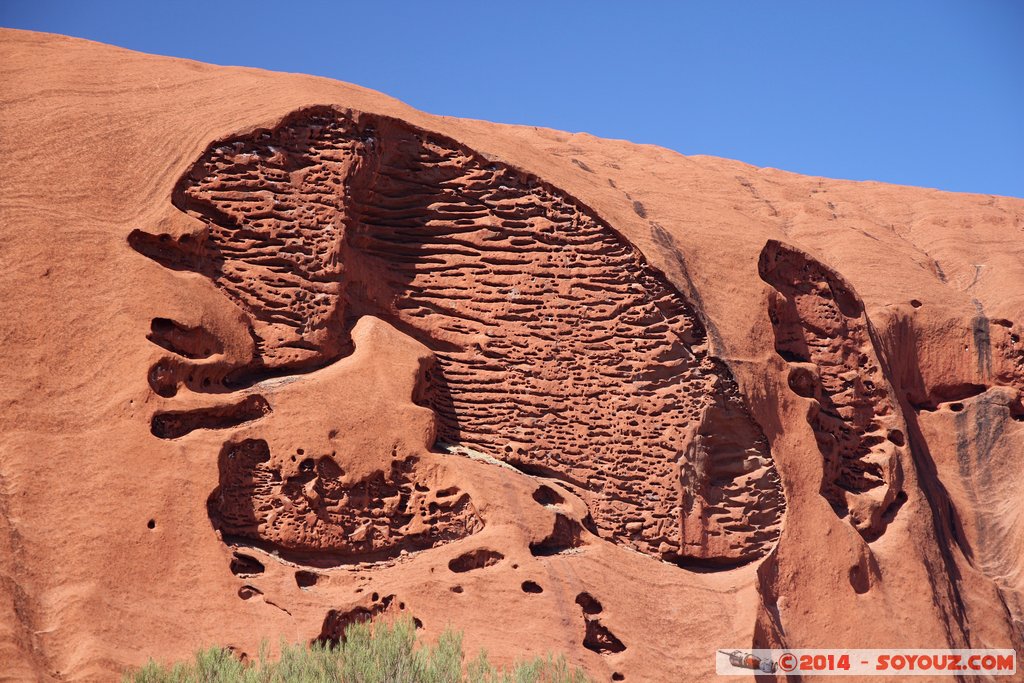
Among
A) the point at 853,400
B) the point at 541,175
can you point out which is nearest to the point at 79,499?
the point at 541,175

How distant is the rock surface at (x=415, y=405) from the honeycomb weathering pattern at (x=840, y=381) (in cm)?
4

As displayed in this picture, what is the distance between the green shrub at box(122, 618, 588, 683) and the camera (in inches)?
337

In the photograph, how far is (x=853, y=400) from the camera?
491 inches

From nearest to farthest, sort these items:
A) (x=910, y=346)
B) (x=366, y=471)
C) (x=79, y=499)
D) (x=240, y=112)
→ (x=79, y=499) → (x=366, y=471) → (x=240, y=112) → (x=910, y=346)

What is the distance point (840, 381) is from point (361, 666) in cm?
628

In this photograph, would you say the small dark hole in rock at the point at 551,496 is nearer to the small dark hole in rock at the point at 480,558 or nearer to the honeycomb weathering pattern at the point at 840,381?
the small dark hole in rock at the point at 480,558

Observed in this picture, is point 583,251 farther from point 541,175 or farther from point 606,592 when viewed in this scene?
point 606,592

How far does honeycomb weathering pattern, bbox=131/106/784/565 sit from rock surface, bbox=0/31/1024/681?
3cm

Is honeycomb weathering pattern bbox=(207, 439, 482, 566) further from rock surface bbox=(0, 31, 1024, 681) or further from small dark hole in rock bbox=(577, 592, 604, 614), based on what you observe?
small dark hole in rock bbox=(577, 592, 604, 614)

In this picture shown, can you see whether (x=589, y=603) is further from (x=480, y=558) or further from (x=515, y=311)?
(x=515, y=311)

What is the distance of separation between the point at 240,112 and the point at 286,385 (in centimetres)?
272

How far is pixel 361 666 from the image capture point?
875 centimetres

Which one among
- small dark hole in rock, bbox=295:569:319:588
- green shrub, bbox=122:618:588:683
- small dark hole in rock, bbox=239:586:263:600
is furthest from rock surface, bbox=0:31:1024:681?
green shrub, bbox=122:618:588:683

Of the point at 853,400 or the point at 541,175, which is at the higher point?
the point at 541,175
